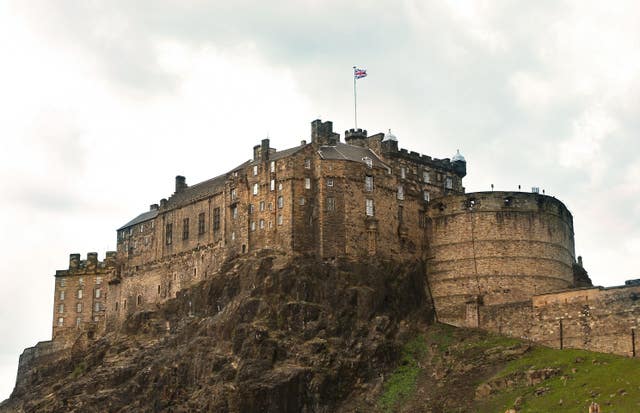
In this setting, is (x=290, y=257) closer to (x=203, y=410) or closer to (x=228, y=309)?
(x=228, y=309)

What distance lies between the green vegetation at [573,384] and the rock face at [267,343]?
44.3 feet

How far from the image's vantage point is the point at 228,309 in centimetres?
10462

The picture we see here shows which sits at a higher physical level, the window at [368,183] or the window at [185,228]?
the window at [368,183]

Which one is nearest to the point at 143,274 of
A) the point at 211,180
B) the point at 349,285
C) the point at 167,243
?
the point at 167,243

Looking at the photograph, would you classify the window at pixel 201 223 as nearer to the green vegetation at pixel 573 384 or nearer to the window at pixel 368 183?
the window at pixel 368 183

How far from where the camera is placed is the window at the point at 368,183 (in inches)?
Result: 4309

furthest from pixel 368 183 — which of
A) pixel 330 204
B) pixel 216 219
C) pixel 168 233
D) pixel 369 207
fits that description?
Answer: pixel 168 233

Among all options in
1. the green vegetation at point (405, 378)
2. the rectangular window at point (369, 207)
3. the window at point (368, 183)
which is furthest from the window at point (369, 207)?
the green vegetation at point (405, 378)

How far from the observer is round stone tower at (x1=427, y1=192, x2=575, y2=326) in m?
108

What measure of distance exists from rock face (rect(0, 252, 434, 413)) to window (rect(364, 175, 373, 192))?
8.23m

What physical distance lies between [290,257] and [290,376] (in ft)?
48.8

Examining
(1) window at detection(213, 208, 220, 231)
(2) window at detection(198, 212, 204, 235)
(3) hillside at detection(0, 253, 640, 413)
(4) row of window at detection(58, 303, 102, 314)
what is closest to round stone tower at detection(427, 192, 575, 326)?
(3) hillside at detection(0, 253, 640, 413)

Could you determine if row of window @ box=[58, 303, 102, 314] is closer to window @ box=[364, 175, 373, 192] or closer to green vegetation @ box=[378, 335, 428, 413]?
window @ box=[364, 175, 373, 192]

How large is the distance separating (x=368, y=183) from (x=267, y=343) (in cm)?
2248
